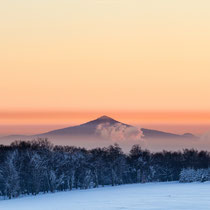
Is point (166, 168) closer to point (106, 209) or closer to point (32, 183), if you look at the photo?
point (32, 183)

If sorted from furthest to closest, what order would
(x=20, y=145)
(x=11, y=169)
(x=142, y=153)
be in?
(x=142, y=153) → (x=20, y=145) → (x=11, y=169)

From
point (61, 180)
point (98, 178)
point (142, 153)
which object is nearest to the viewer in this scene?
point (61, 180)

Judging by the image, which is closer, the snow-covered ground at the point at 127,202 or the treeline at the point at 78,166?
the snow-covered ground at the point at 127,202

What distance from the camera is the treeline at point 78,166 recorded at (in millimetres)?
115562

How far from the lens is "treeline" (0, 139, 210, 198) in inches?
4550

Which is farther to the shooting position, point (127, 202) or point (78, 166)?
point (78, 166)

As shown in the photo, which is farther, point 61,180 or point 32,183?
point 61,180

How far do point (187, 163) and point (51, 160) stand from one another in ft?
186

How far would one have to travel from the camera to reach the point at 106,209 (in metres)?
49.0

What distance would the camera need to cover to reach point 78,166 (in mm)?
132750

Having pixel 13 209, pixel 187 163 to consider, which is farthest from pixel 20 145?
pixel 13 209

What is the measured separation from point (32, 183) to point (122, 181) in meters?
38.5

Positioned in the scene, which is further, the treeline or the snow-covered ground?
the treeline

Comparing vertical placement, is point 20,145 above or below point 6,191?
above
